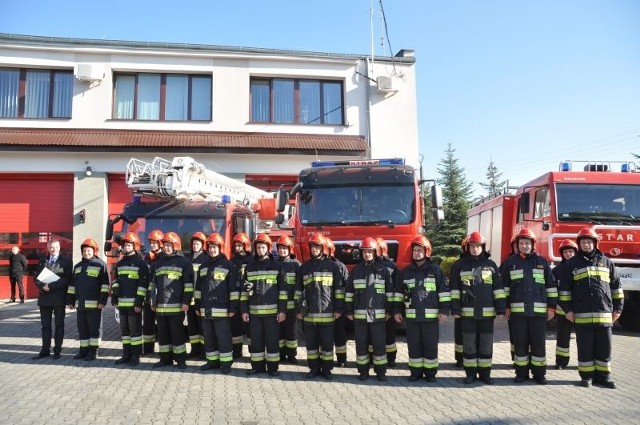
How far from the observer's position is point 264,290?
666 centimetres

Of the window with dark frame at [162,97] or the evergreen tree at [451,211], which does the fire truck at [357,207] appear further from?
the evergreen tree at [451,211]

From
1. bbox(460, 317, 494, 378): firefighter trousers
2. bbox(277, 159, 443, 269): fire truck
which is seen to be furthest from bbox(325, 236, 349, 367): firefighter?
bbox(460, 317, 494, 378): firefighter trousers

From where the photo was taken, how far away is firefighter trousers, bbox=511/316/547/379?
6.10m

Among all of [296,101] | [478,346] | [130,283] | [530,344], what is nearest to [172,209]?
[130,283]

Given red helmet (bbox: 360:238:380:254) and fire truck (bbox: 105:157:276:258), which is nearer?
red helmet (bbox: 360:238:380:254)

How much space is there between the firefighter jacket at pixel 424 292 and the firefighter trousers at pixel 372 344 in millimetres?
403

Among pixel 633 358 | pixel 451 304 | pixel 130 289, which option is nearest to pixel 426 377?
pixel 451 304

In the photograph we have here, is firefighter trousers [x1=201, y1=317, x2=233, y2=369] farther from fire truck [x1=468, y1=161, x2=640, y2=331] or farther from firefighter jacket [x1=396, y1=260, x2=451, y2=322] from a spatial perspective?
fire truck [x1=468, y1=161, x2=640, y2=331]

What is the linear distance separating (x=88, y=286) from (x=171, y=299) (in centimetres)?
152

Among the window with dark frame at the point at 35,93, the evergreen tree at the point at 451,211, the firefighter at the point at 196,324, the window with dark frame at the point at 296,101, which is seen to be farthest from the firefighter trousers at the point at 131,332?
the evergreen tree at the point at 451,211

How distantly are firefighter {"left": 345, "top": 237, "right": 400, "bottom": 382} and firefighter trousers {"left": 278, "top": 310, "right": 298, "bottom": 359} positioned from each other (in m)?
Answer: 1.05

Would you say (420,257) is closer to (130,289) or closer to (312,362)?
(312,362)

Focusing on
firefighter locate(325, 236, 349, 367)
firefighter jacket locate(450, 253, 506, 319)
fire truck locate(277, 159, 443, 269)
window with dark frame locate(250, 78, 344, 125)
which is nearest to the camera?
firefighter jacket locate(450, 253, 506, 319)

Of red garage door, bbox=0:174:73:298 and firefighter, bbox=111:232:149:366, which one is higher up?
red garage door, bbox=0:174:73:298
